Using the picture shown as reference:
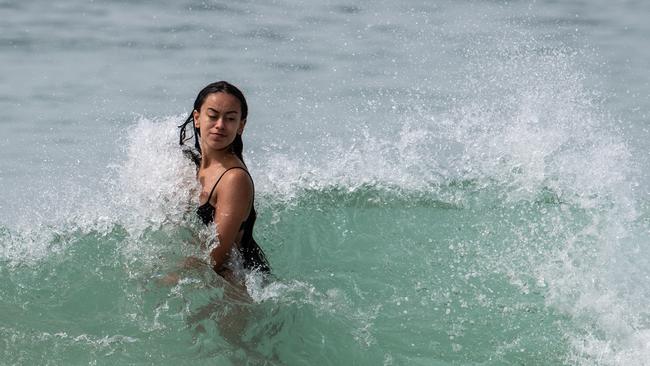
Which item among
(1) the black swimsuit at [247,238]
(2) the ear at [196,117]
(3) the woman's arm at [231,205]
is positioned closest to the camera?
(3) the woman's arm at [231,205]

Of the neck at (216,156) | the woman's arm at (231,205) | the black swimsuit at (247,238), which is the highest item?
the neck at (216,156)

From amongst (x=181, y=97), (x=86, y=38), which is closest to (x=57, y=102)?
(x=181, y=97)

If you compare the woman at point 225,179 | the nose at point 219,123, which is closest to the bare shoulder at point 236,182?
the woman at point 225,179

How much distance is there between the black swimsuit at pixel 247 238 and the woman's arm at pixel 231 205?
0.05 meters

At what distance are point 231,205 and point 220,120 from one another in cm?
46

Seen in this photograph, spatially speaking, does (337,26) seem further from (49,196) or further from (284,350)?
(284,350)

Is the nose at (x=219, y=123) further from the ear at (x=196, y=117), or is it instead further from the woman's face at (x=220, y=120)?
the ear at (x=196, y=117)

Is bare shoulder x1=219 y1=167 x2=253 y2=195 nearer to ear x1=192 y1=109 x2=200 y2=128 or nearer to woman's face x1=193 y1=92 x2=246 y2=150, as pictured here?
woman's face x1=193 y1=92 x2=246 y2=150

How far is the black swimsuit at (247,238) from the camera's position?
5.59 meters

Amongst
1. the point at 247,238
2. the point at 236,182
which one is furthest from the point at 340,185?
the point at 236,182

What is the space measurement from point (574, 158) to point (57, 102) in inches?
194

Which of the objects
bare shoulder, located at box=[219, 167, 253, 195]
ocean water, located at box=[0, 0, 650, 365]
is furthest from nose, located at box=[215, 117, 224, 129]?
ocean water, located at box=[0, 0, 650, 365]

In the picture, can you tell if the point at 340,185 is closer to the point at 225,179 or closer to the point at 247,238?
the point at 247,238

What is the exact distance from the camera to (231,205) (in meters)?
5.43
